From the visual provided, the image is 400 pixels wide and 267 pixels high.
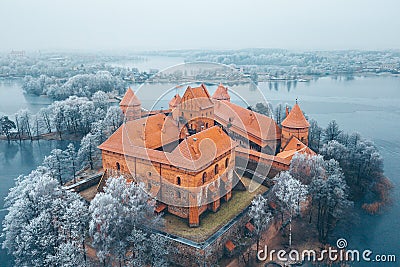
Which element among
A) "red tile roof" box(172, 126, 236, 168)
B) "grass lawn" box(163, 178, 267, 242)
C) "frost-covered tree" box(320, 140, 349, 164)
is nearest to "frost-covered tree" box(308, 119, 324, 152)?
"frost-covered tree" box(320, 140, 349, 164)

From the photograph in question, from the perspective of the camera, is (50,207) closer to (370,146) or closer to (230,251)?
(230,251)

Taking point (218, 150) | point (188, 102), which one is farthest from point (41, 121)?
point (218, 150)

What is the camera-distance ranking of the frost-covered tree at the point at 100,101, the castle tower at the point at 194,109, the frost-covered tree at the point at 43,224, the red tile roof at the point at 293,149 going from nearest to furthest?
the frost-covered tree at the point at 43,224
the red tile roof at the point at 293,149
the castle tower at the point at 194,109
the frost-covered tree at the point at 100,101

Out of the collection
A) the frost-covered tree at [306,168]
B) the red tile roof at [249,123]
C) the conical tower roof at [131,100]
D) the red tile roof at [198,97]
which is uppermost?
the red tile roof at [198,97]

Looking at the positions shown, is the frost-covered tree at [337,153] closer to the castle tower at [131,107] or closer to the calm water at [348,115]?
the calm water at [348,115]

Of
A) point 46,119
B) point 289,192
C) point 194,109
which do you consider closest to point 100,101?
point 46,119

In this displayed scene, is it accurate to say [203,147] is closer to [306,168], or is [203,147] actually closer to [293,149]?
[306,168]

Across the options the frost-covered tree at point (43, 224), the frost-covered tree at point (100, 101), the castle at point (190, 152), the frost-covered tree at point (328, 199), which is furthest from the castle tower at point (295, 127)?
the frost-covered tree at point (100, 101)
